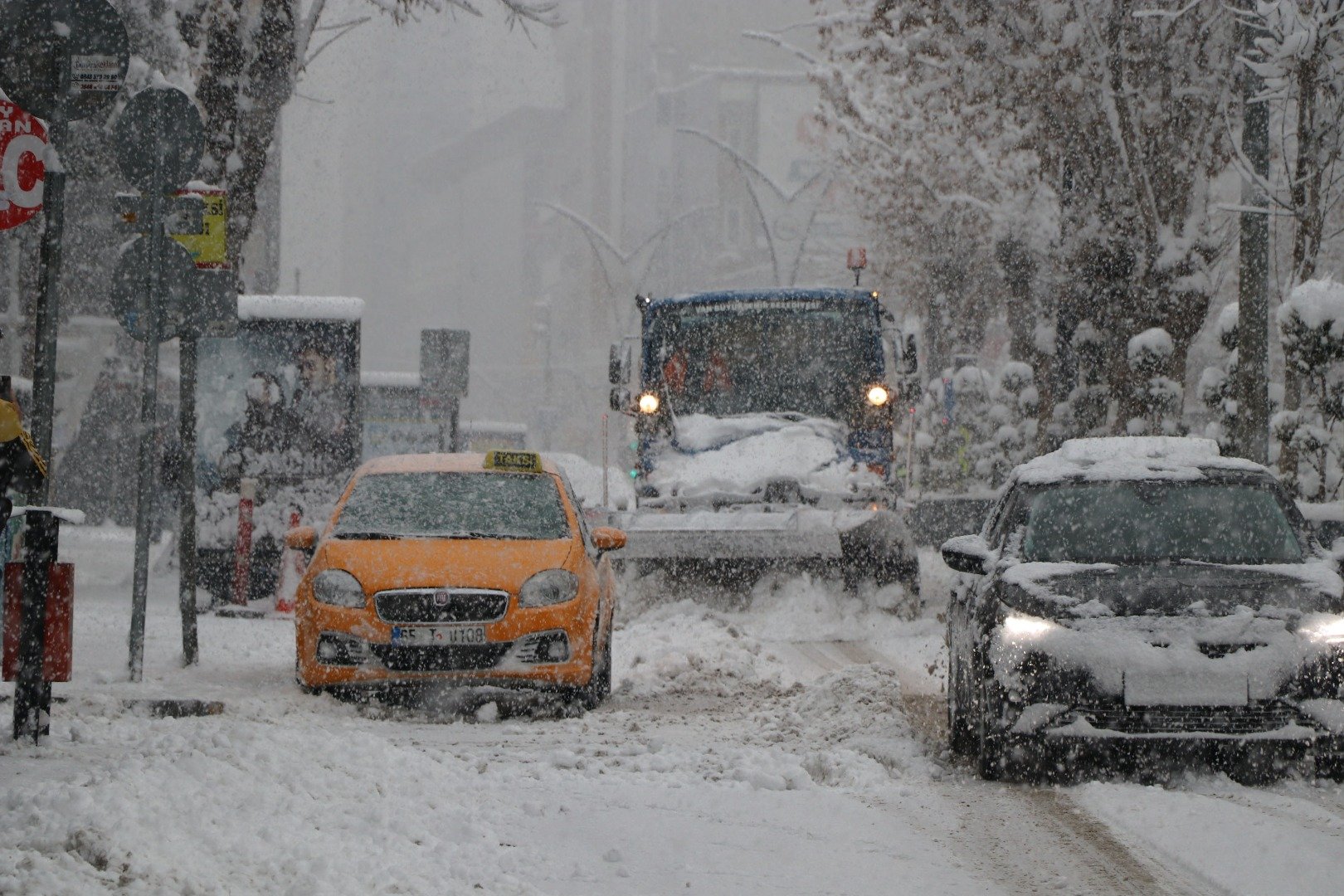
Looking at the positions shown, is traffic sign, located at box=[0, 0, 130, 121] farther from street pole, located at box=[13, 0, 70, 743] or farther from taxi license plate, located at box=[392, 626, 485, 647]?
taxi license plate, located at box=[392, 626, 485, 647]

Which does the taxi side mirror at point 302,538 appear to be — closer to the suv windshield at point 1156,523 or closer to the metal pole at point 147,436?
the metal pole at point 147,436

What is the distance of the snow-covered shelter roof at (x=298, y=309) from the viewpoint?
16.9m

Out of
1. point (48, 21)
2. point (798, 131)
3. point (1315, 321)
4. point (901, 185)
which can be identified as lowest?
point (1315, 321)

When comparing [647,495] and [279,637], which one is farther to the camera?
[647,495]

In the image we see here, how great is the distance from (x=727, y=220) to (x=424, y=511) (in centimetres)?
8555

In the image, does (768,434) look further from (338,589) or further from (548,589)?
(338,589)

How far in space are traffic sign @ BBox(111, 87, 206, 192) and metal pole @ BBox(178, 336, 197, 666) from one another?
3.64 feet

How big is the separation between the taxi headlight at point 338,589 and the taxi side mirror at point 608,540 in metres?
1.62

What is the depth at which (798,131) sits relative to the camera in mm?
96688

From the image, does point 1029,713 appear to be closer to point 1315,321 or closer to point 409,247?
point 1315,321

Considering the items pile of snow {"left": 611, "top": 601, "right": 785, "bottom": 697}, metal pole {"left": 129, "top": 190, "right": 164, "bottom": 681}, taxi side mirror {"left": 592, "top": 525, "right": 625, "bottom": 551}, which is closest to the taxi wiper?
taxi side mirror {"left": 592, "top": 525, "right": 625, "bottom": 551}

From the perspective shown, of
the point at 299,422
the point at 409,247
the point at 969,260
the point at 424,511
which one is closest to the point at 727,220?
the point at 409,247

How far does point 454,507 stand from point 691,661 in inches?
75.6

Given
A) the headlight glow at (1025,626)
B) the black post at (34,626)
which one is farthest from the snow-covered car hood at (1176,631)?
the black post at (34,626)
